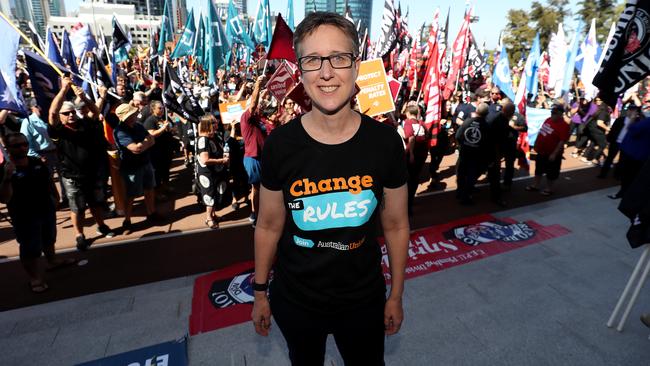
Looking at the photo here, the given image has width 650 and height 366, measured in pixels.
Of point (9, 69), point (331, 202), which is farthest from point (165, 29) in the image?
A: point (331, 202)

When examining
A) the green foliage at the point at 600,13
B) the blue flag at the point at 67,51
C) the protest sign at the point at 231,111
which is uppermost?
the green foliage at the point at 600,13

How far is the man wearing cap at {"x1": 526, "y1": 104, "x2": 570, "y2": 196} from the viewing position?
7320mm

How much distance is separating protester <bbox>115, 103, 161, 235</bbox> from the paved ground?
2097 mm

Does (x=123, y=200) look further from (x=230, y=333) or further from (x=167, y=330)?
(x=230, y=333)

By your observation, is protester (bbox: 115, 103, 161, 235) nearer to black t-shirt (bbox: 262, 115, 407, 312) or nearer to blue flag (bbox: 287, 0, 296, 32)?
black t-shirt (bbox: 262, 115, 407, 312)

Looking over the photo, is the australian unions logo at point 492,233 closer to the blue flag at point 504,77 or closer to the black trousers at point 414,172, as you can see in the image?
the black trousers at point 414,172

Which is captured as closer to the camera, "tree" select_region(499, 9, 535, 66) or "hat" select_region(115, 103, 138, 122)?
"hat" select_region(115, 103, 138, 122)

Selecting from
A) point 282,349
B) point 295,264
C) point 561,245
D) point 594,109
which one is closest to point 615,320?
point 561,245

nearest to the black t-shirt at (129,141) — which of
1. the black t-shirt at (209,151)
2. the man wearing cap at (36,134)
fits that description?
the black t-shirt at (209,151)

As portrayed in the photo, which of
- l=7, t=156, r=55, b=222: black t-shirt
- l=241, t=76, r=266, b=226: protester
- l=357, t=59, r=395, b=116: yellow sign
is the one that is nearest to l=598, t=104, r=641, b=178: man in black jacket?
l=357, t=59, r=395, b=116: yellow sign

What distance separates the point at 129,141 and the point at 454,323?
5.21m

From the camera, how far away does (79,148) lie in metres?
4.97

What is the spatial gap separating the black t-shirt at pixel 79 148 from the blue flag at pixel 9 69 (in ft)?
2.91

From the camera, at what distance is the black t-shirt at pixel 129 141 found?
544cm
